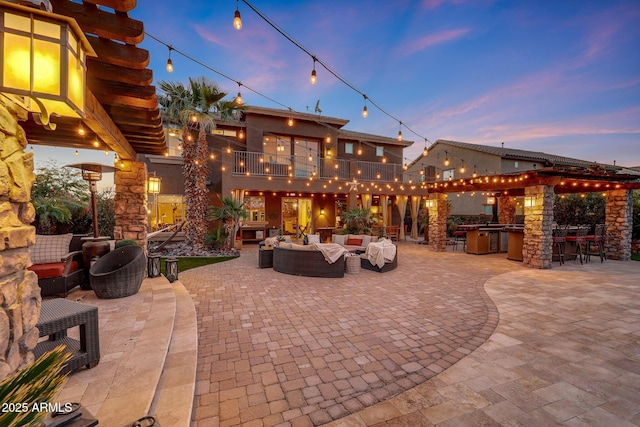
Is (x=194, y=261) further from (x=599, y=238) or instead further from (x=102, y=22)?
(x=599, y=238)

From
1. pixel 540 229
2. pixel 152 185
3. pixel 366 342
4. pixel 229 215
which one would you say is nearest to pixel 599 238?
pixel 540 229

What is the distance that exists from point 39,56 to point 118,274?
3.80 metres

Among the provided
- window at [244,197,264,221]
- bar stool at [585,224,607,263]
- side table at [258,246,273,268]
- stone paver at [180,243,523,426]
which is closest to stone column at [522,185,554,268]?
bar stool at [585,224,607,263]

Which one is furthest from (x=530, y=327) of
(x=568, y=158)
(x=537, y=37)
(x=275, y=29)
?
(x=568, y=158)

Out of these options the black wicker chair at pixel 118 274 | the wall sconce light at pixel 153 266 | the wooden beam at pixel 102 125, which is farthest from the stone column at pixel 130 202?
the black wicker chair at pixel 118 274

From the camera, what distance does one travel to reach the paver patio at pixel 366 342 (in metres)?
2.33

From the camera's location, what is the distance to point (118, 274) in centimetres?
421

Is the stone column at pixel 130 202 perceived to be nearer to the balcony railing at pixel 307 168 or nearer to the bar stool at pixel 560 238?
the balcony railing at pixel 307 168

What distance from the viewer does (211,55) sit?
8805 millimetres

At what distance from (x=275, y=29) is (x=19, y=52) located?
3.30 meters

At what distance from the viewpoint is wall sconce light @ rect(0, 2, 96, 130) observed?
129cm

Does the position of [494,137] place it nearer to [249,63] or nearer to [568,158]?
[568,158]

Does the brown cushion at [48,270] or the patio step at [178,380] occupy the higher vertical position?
the brown cushion at [48,270]

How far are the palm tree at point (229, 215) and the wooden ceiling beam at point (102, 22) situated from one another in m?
8.45
